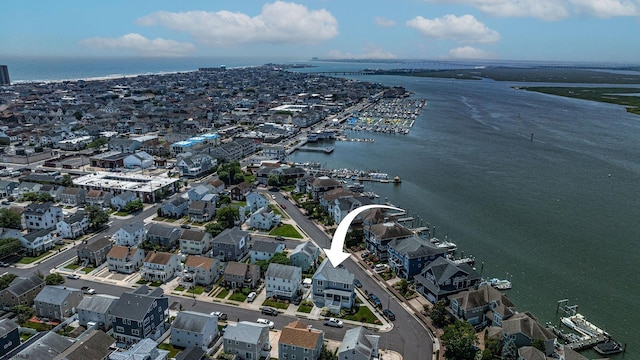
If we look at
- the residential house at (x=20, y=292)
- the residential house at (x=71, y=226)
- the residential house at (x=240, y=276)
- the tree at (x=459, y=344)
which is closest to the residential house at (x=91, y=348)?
the residential house at (x=20, y=292)

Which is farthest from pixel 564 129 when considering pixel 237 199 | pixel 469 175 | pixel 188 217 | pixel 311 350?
pixel 311 350

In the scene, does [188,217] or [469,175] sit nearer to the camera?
[188,217]

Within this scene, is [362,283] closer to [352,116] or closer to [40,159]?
[40,159]

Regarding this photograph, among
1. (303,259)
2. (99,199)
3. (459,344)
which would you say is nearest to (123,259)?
(303,259)

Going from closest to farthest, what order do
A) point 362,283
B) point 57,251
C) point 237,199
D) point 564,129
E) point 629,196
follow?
1. point 362,283
2. point 57,251
3. point 237,199
4. point 629,196
5. point 564,129

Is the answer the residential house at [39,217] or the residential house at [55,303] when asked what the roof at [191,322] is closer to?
the residential house at [55,303]

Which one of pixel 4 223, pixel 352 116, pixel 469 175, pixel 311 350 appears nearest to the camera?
pixel 311 350

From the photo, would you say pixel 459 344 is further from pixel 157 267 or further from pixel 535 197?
pixel 535 197

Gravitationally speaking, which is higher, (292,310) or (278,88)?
(278,88)
